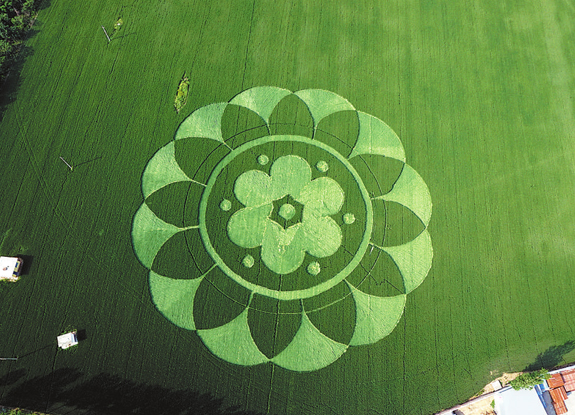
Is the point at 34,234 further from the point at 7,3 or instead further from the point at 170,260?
the point at 7,3

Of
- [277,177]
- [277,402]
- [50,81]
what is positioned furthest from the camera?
[50,81]

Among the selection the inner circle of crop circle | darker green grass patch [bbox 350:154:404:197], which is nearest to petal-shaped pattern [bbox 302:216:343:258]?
the inner circle of crop circle

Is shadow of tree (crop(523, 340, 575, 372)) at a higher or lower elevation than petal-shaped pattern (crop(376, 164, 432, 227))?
lower

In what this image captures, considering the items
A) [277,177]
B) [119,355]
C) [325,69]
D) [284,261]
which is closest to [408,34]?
[325,69]

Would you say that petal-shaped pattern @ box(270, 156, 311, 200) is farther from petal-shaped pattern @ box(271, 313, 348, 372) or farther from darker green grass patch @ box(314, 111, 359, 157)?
petal-shaped pattern @ box(271, 313, 348, 372)

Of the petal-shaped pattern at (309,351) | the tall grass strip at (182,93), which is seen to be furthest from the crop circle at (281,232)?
the tall grass strip at (182,93)

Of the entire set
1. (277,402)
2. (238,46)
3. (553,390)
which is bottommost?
(277,402)
